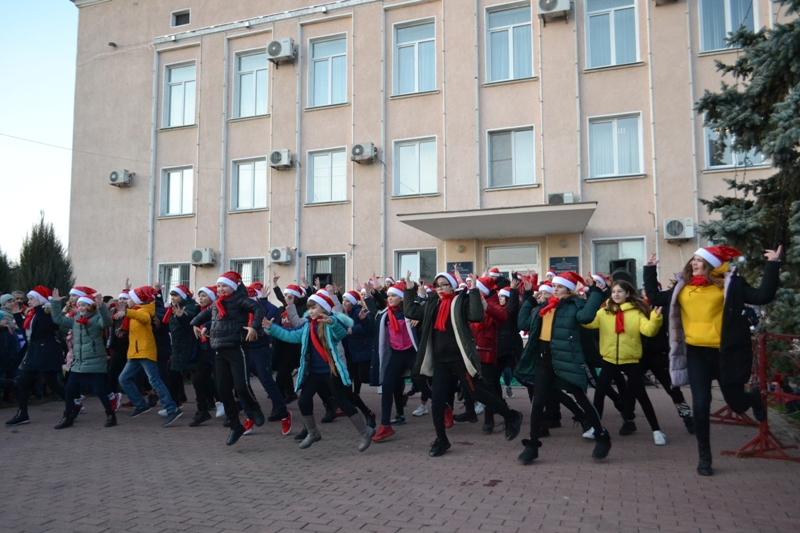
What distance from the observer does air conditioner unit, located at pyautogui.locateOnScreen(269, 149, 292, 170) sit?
A: 20.4 meters

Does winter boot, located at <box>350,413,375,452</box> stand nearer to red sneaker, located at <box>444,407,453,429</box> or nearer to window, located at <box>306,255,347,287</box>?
red sneaker, located at <box>444,407,453,429</box>

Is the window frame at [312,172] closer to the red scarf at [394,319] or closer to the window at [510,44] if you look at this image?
the window at [510,44]

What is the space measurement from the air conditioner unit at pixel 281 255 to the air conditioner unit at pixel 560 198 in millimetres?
8147

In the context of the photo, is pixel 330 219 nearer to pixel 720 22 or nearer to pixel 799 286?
pixel 720 22

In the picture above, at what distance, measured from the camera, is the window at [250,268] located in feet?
68.4

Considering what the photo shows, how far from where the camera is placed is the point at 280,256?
20.1 meters

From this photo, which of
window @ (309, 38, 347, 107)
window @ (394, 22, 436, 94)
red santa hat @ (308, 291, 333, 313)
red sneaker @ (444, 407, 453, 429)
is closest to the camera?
red santa hat @ (308, 291, 333, 313)

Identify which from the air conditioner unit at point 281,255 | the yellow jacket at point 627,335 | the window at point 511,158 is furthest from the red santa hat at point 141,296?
the window at point 511,158

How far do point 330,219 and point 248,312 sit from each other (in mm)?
12023

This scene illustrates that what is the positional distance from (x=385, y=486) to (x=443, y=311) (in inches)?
86.5

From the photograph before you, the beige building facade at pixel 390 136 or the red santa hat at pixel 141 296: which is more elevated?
the beige building facade at pixel 390 136

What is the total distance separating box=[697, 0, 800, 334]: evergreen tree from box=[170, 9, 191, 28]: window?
64.2 ft

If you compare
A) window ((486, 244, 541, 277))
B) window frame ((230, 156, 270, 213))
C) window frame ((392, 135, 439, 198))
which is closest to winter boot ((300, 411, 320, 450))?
window ((486, 244, 541, 277))

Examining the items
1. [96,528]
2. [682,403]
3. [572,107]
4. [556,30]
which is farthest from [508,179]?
[96,528]
